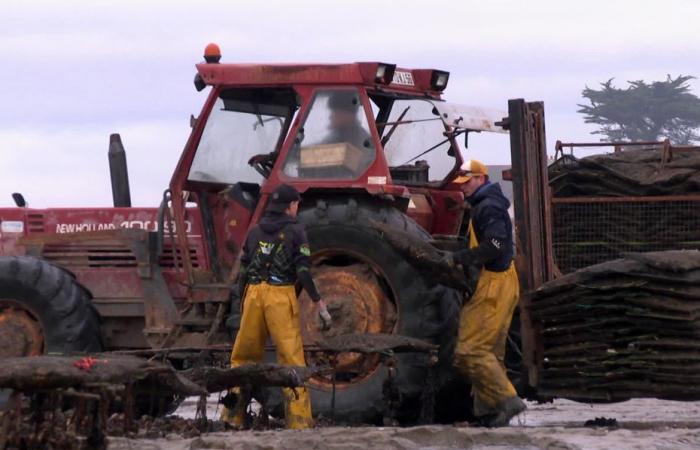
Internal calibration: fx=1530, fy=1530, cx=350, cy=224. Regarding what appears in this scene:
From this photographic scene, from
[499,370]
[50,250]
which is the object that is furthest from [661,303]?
[50,250]

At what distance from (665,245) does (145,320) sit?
4.63 m

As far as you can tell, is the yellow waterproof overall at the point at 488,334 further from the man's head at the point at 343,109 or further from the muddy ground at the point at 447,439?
the man's head at the point at 343,109

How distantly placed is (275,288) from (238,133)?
1925 millimetres

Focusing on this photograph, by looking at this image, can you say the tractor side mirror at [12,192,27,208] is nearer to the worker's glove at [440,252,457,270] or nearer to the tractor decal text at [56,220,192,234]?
the tractor decal text at [56,220,192,234]

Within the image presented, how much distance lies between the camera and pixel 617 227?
13.6 m

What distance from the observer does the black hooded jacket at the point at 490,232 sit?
11.3 meters

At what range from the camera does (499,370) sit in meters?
11.3

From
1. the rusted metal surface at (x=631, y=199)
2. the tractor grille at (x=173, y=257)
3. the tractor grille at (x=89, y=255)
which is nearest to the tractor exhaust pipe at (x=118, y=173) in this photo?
the tractor grille at (x=89, y=255)

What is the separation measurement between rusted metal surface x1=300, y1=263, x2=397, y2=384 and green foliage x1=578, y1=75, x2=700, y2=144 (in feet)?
141

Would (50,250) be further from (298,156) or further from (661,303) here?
(661,303)

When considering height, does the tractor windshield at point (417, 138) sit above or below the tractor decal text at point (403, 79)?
below

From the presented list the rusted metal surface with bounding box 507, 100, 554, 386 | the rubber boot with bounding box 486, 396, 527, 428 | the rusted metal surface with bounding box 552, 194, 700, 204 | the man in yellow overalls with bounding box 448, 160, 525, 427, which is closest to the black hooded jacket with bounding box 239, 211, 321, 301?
the man in yellow overalls with bounding box 448, 160, 525, 427

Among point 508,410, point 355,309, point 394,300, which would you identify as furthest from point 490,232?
point 508,410

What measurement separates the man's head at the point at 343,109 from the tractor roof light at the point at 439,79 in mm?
1082
